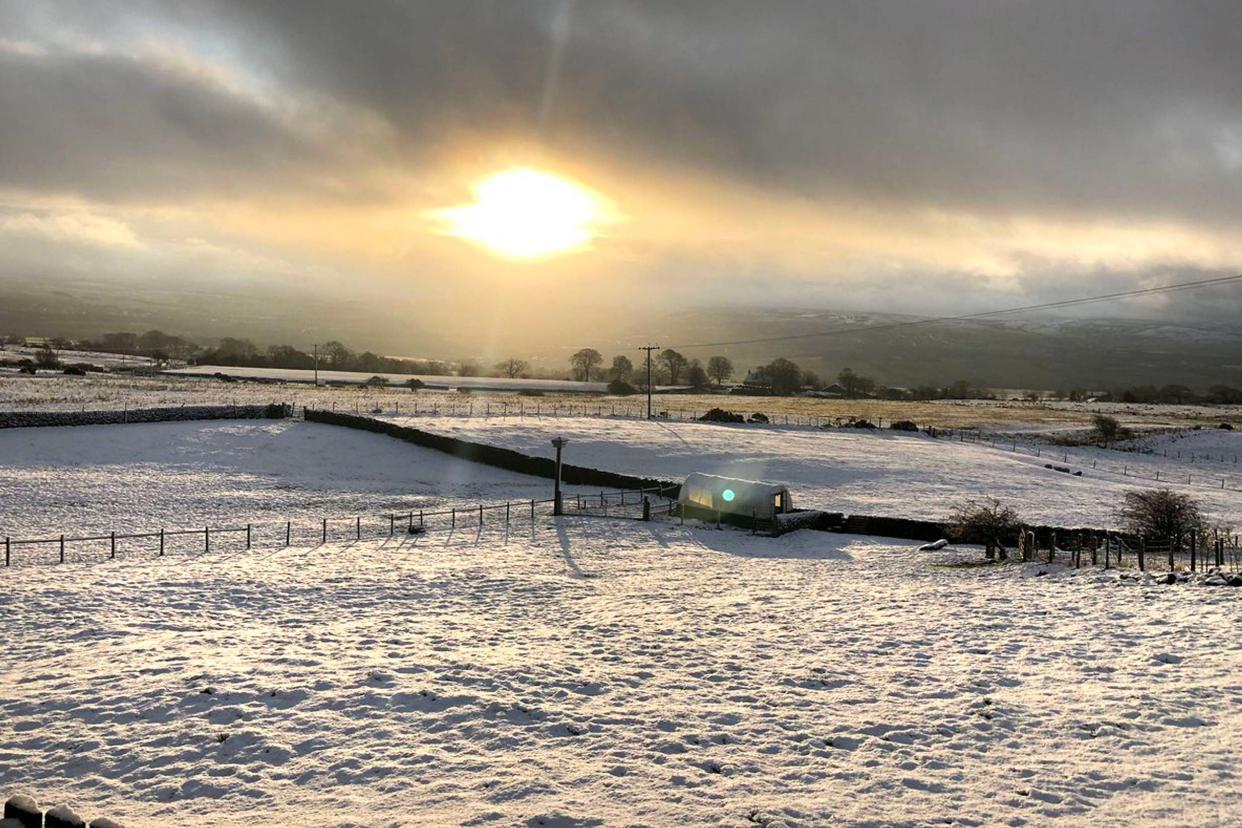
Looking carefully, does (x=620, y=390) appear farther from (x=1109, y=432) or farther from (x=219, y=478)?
(x=219, y=478)

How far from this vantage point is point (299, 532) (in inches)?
1198

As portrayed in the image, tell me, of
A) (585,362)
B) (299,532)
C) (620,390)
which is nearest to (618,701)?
(299,532)

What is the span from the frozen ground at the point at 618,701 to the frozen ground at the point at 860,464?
68.7 ft

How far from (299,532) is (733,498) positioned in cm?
1749

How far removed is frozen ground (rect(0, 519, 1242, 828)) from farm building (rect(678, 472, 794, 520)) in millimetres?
10625

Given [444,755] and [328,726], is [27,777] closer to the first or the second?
[328,726]

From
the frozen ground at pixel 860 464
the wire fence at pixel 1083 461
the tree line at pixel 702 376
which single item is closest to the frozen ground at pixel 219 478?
the frozen ground at pixel 860 464

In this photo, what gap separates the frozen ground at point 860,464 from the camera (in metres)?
41.7

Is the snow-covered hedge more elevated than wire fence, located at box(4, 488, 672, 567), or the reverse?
the snow-covered hedge

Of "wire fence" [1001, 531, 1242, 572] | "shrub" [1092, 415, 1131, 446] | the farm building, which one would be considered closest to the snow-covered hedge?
the farm building

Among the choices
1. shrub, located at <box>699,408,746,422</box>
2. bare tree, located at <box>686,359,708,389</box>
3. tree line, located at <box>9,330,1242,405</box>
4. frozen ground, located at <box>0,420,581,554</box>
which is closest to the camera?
frozen ground, located at <box>0,420,581,554</box>

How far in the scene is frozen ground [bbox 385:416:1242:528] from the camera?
41688mm

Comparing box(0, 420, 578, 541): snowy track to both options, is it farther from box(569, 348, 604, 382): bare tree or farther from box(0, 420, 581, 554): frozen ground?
box(569, 348, 604, 382): bare tree

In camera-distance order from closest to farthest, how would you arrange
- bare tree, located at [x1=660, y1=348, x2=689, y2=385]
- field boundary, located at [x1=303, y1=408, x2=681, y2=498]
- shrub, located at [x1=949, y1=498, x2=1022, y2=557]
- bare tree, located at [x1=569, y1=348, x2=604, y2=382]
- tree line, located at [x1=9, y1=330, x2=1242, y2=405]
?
shrub, located at [x1=949, y1=498, x2=1022, y2=557] → field boundary, located at [x1=303, y1=408, x2=681, y2=498] → tree line, located at [x1=9, y1=330, x2=1242, y2=405] → bare tree, located at [x1=660, y1=348, x2=689, y2=385] → bare tree, located at [x1=569, y1=348, x2=604, y2=382]
